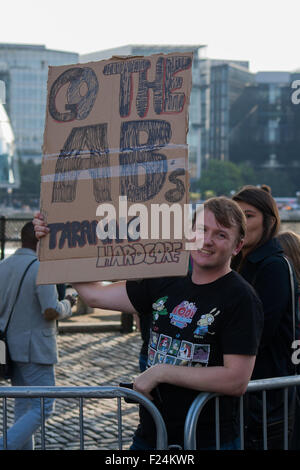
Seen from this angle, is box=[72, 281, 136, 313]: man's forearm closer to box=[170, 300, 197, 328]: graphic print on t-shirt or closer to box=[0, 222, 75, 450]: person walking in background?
box=[170, 300, 197, 328]: graphic print on t-shirt

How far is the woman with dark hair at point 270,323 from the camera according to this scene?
121 inches

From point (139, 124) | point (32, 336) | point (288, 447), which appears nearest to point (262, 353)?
point (288, 447)

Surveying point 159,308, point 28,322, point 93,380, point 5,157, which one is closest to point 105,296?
point 159,308

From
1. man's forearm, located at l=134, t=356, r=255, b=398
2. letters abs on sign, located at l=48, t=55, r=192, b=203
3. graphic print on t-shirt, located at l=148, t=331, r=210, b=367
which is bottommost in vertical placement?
man's forearm, located at l=134, t=356, r=255, b=398

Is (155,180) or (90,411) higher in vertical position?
(155,180)

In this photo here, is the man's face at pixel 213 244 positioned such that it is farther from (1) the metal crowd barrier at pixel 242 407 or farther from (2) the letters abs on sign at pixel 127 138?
(1) the metal crowd barrier at pixel 242 407

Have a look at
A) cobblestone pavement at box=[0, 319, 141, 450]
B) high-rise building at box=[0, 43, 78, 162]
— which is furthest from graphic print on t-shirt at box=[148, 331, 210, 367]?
high-rise building at box=[0, 43, 78, 162]

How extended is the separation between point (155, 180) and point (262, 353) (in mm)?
987

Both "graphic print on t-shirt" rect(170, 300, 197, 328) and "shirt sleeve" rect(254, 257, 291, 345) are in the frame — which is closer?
"graphic print on t-shirt" rect(170, 300, 197, 328)

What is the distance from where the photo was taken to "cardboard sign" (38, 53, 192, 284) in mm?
2684

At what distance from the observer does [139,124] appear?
9.04 feet

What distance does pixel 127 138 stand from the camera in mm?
2773

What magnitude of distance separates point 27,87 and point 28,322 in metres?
116
